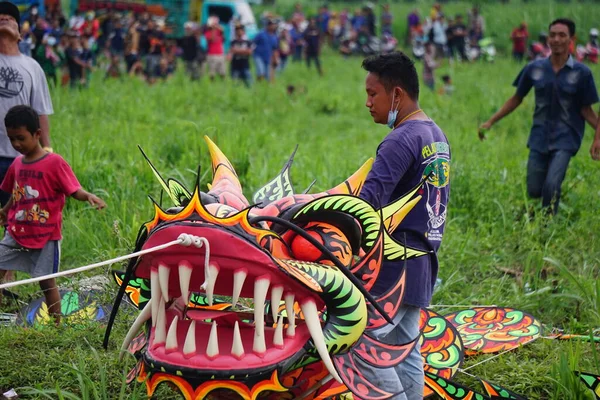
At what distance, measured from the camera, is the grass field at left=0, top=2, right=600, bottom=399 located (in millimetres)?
4094

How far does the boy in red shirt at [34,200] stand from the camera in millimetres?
4410

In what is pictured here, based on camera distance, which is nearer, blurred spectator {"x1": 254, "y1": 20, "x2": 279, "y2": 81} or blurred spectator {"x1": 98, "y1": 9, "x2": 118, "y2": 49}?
blurred spectator {"x1": 254, "y1": 20, "x2": 279, "y2": 81}

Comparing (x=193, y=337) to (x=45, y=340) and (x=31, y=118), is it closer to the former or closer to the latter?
(x=45, y=340)

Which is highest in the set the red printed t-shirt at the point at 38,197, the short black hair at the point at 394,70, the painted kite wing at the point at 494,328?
the short black hair at the point at 394,70

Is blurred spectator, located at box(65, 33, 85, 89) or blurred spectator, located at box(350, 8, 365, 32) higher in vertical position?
blurred spectator, located at box(65, 33, 85, 89)

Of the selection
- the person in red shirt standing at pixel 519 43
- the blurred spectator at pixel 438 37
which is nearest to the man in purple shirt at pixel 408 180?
the blurred spectator at pixel 438 37

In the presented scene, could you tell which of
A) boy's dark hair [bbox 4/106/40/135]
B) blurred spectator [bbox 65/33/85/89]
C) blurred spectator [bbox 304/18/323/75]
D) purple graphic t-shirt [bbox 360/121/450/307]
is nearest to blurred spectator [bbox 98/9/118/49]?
blurred spectator [bbox 304/18/323/75]

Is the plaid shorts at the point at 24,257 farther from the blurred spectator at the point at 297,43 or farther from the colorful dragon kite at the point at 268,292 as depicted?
the blurred spectator at the point at 297,43

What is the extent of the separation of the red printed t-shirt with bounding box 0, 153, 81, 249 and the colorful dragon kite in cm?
153

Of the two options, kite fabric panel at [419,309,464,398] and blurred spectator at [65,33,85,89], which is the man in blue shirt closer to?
kite fabric panel at [419,309,464,398]

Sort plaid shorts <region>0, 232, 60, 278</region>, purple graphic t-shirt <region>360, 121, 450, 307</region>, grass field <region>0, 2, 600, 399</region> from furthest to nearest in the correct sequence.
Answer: plaid shorts <region>0, 232, 60, 278</region>
grass field <region>0, 2, 600, 399</region>
purple graphic t-shirt <region>360, 121, 450, 307</region>

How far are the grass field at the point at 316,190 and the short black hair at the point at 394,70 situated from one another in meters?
1.44

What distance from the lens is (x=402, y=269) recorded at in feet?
10.5

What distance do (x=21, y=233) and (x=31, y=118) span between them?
641mm
